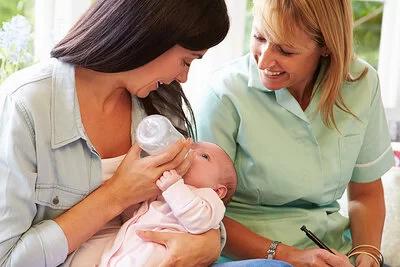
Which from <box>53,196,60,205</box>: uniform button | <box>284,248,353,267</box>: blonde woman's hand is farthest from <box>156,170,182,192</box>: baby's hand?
<box>284,248,353,267</box>: blonde woman's hand

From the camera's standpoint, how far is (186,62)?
1.83 m

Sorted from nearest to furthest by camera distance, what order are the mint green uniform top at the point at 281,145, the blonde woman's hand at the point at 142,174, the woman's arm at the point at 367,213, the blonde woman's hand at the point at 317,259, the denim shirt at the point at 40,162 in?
the denim shirt at the point at 40,162, the blonde woman's hand at the point at 142,174, the blonde woman's hand at the point at 317,259, the mint green uniform top at the point at 281,145, the woman's arm at the point at 367,213

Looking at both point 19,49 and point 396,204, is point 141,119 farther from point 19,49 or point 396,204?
point 396,204

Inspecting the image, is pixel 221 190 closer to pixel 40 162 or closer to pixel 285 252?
pixel 285 252

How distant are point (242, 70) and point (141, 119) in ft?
1.36

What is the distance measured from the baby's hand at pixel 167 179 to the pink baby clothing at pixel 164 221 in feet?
0.04

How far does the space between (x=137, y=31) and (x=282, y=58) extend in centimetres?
52

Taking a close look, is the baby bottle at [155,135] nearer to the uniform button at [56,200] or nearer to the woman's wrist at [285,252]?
the uniform button at [56,200]

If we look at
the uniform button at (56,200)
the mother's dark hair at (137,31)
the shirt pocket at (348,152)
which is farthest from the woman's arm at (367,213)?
the uniform button at (56,200)

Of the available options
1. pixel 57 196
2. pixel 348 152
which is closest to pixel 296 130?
pixel 348 152

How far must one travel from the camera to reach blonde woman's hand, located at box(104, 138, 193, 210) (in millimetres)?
1797

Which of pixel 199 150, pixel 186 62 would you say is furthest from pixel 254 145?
pixel 186 62

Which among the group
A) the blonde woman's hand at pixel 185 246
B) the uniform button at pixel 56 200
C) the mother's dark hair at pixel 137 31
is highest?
the mother's dark hair at pixel 137 31

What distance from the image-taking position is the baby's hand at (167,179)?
178 centimetres
